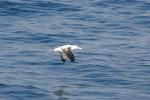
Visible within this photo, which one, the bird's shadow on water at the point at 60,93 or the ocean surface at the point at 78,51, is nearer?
the bird's shadow on water at the point at 60,93

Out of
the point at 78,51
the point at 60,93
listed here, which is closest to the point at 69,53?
the point at 60,93

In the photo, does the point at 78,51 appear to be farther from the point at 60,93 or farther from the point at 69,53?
the point at 69,53

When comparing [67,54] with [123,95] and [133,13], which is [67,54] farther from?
[133,13]

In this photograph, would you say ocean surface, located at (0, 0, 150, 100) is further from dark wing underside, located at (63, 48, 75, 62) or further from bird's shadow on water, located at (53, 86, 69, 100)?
dark wing underside, located at (63, 48, 75, 62)

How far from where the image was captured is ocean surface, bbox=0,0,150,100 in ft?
115

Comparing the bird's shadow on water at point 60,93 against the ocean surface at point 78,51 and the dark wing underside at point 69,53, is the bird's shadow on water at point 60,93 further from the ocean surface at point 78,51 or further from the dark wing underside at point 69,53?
the dark wing underside at point 69,53

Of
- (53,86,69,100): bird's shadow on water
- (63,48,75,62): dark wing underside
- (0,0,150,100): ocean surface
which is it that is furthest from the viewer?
(0,0,150,100): ocean surface

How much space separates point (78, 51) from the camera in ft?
133

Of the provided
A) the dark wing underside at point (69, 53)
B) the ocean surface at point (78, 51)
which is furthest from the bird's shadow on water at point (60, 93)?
the dark wing underside at point (69, 53)

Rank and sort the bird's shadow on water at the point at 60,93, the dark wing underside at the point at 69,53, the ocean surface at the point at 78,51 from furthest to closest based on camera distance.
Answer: the ocean surface at the point at 78,51
the bird's shadow on water at the point at 60,93
the dark wing underside at the point at 69,53

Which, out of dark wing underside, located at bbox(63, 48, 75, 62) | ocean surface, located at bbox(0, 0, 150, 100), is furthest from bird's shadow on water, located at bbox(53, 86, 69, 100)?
dark wing underside, located at bbox(63, 48, 75, 62)

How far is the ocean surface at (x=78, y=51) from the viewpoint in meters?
35.0

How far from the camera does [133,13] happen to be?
47.0 metres

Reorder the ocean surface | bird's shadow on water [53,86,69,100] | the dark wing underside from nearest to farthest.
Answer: the dark wing underside
bird's shadow on water [53,86,69,100]
the ocean surface
